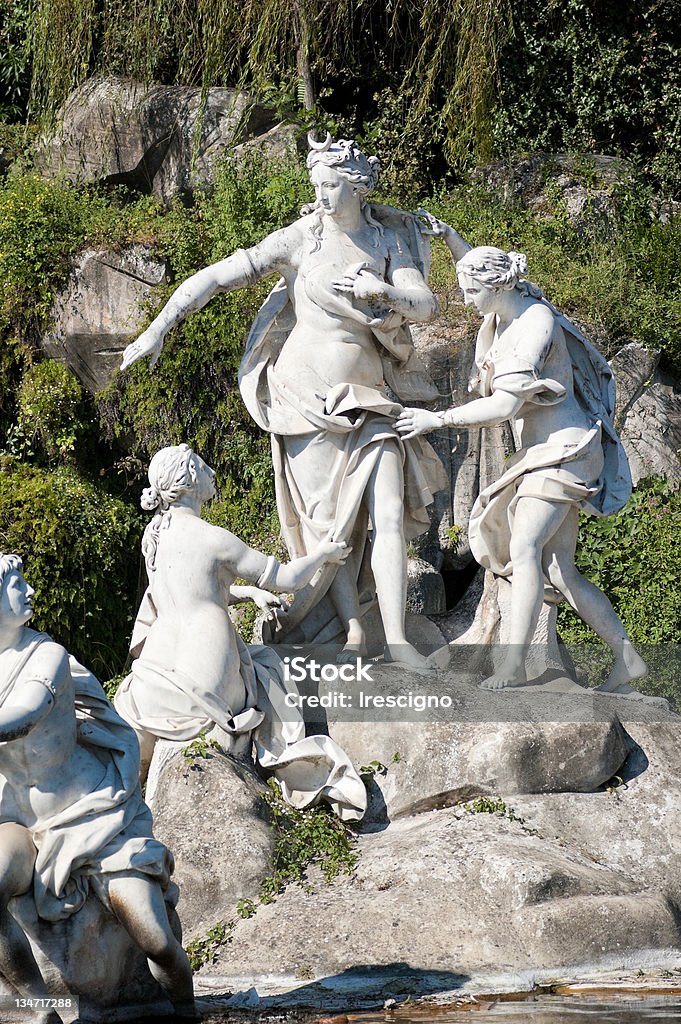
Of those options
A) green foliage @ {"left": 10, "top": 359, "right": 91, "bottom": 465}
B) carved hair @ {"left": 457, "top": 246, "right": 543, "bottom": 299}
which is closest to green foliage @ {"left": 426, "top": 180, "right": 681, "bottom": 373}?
green foliage @ {"left": 10, "top": 359, "right": 91, "bottom": 465}

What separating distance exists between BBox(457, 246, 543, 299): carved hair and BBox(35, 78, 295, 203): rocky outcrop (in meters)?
6.93

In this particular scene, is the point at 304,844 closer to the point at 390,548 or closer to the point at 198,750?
the point at 198,750

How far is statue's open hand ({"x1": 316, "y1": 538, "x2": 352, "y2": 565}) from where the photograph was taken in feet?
23.4

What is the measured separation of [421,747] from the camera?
6.67 metres

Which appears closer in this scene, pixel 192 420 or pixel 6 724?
pixel 6 724

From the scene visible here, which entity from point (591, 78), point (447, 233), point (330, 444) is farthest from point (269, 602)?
point (591, 78)

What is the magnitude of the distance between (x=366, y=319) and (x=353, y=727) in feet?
6.63

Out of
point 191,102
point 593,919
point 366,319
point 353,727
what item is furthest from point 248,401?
point 191,102

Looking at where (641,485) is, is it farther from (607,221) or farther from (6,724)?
(6,724)

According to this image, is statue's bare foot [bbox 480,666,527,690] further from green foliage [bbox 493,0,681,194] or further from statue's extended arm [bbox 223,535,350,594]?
green foliage [bbox 493,0,681,194]

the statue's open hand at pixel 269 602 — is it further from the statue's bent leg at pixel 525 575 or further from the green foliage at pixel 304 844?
the statue's bent leg at pixel 525 575

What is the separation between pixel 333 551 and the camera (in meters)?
7.20

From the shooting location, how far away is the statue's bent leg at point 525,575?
7.08 meters

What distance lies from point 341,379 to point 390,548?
2.92 feet
